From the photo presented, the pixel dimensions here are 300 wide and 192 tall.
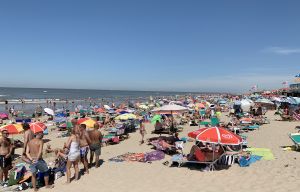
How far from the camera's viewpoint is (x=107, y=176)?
8258 mm

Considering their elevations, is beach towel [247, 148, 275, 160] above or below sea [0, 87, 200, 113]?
above

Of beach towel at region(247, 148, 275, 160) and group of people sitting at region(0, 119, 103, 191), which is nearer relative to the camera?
group of people sitting at region(0, 119, 103, 191)

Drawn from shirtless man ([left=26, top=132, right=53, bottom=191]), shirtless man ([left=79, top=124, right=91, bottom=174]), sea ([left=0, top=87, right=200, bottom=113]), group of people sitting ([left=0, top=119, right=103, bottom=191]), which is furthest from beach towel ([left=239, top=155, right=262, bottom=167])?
sea ([left=0, top=87, right=200, bottom=113])

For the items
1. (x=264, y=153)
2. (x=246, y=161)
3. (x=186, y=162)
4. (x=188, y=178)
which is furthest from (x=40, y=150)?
(x=264, y=153)

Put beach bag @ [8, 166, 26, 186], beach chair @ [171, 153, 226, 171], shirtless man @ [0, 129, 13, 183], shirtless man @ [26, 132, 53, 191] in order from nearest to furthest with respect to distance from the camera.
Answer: shirtless man @ [26, 132, 53, 191] → shirtless man @ [0, 129, 13, 183] → beach bag @ [8, 166, 26, 186] → beach chair @ [171, 153, 226, 171]

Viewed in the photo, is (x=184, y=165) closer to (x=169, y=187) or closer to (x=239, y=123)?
(x=169, y=187)

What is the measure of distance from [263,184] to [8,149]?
20.0ft

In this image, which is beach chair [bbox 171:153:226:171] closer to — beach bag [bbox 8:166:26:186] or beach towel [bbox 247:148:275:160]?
beach towel [bbox 247:148:275:160]

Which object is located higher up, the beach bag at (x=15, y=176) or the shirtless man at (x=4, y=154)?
the shirtless man at (x=4, y=154)

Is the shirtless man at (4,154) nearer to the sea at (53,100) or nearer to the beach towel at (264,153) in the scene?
the beach towel at (264,153)

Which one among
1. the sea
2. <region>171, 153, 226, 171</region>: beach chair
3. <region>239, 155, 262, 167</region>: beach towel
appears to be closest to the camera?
<region>171, 153, 226, 171</region>: beach chair

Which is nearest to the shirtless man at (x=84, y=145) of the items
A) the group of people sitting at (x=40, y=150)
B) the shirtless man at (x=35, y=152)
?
the group of people sitting at (x=40, y=150)

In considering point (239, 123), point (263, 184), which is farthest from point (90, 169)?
point (239, 123)

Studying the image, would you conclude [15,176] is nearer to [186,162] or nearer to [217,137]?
A: [186,162]
